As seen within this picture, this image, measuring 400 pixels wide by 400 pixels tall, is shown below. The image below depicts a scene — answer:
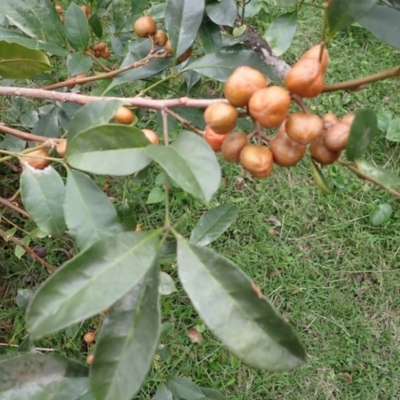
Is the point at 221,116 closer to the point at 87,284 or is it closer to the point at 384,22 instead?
the point at 87,284

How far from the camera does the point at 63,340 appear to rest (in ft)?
6.63

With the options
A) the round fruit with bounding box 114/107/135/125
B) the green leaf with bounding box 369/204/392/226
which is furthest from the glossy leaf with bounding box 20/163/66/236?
the green leaf with bounding box 369/204/392/226

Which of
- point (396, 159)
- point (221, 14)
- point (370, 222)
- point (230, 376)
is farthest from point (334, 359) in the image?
point (221, 14)

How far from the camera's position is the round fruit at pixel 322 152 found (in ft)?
2.42

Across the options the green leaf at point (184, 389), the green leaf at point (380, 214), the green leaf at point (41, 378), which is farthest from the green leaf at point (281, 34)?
the green leaf at point (380, 214)

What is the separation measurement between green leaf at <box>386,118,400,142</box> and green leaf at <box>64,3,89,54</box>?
163 centimetres

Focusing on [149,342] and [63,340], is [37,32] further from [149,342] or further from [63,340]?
[63,340]

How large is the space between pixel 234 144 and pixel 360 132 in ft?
0.62

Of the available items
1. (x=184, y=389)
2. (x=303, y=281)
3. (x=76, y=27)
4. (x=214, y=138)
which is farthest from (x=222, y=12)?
(x=303, y=281)

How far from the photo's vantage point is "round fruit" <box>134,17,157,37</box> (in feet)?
3.79

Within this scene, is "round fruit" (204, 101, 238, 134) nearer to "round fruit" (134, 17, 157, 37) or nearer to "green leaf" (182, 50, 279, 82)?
"green leaf" (182, 50, 279, 82)

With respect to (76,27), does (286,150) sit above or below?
above

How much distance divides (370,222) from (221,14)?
1486 millimetres

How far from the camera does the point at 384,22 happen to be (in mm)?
1040
